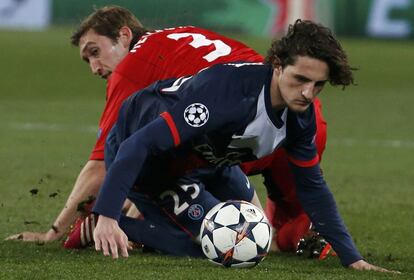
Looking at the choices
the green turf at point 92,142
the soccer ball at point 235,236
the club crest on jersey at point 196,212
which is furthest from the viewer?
the club crest on jersey at point 196,212

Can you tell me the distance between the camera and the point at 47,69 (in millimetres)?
22969

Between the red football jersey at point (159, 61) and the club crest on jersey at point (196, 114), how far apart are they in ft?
4.63

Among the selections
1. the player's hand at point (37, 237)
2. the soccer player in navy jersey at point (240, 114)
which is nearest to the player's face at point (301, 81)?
the soccer player in navy jersey at point (240, 114)

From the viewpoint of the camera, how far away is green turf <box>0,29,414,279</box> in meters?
6.25

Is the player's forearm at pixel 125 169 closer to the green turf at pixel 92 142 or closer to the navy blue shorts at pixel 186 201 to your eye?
the green turf at pixel 92 142

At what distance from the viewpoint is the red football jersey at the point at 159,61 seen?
7.06 metres

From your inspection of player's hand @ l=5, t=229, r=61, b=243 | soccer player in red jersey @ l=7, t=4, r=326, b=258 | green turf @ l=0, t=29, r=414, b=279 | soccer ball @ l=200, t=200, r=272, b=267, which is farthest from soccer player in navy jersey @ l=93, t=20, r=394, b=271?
player's hand @ l=5, t=229, r=61, b=243

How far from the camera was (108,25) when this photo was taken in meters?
7.55

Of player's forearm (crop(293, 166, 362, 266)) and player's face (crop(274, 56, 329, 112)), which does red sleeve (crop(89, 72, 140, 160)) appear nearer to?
player's forearm (crop(293, 166, 362, 266))

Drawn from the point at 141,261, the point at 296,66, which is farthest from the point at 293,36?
the point at 141,261

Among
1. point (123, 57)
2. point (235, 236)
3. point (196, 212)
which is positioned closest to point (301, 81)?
point (235, 236)

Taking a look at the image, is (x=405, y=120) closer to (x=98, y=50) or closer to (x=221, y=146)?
(x=98, y=50)

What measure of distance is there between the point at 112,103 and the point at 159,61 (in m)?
0.46

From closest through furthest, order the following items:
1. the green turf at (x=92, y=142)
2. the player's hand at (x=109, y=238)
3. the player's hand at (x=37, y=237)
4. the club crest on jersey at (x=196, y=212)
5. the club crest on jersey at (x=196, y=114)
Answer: the player's hand at (x=109, y=238)
the club crest on jersey at (x=196, y=114)
the green turf at (x=92, y=142)
the club crest on jersey at (x=196, y=212)
the player's hand at (x=37, y=237)
